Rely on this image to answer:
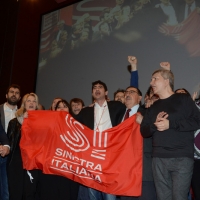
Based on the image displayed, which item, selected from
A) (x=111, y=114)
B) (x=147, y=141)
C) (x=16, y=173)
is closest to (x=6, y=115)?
(x=16, y=173)

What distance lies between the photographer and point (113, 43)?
6230mm

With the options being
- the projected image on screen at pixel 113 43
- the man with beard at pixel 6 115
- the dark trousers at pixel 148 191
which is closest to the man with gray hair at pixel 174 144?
the dark trousers at pixel 148 191

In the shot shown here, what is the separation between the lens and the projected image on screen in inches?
208

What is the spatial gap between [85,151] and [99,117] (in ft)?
1.55

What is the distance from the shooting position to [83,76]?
656cm

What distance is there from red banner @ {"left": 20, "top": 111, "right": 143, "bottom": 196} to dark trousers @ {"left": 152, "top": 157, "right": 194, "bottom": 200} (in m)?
0.57

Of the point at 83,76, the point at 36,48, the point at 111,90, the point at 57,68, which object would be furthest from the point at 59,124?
the point at 36,48

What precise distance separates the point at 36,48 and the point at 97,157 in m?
5.01

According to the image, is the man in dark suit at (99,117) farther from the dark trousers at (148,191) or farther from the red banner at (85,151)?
the dark trousers at (148,191)

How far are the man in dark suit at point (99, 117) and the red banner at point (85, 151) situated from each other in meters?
0.15

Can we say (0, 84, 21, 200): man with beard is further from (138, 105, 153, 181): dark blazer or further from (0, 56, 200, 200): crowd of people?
(138, 105, 153, 181): dark blazer

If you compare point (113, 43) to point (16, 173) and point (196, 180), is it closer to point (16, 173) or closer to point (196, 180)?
point (16, 173)

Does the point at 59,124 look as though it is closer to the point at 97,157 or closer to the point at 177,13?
the point at 97,157

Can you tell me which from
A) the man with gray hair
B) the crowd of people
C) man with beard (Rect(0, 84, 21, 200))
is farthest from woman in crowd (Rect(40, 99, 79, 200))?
the man with gray hair
